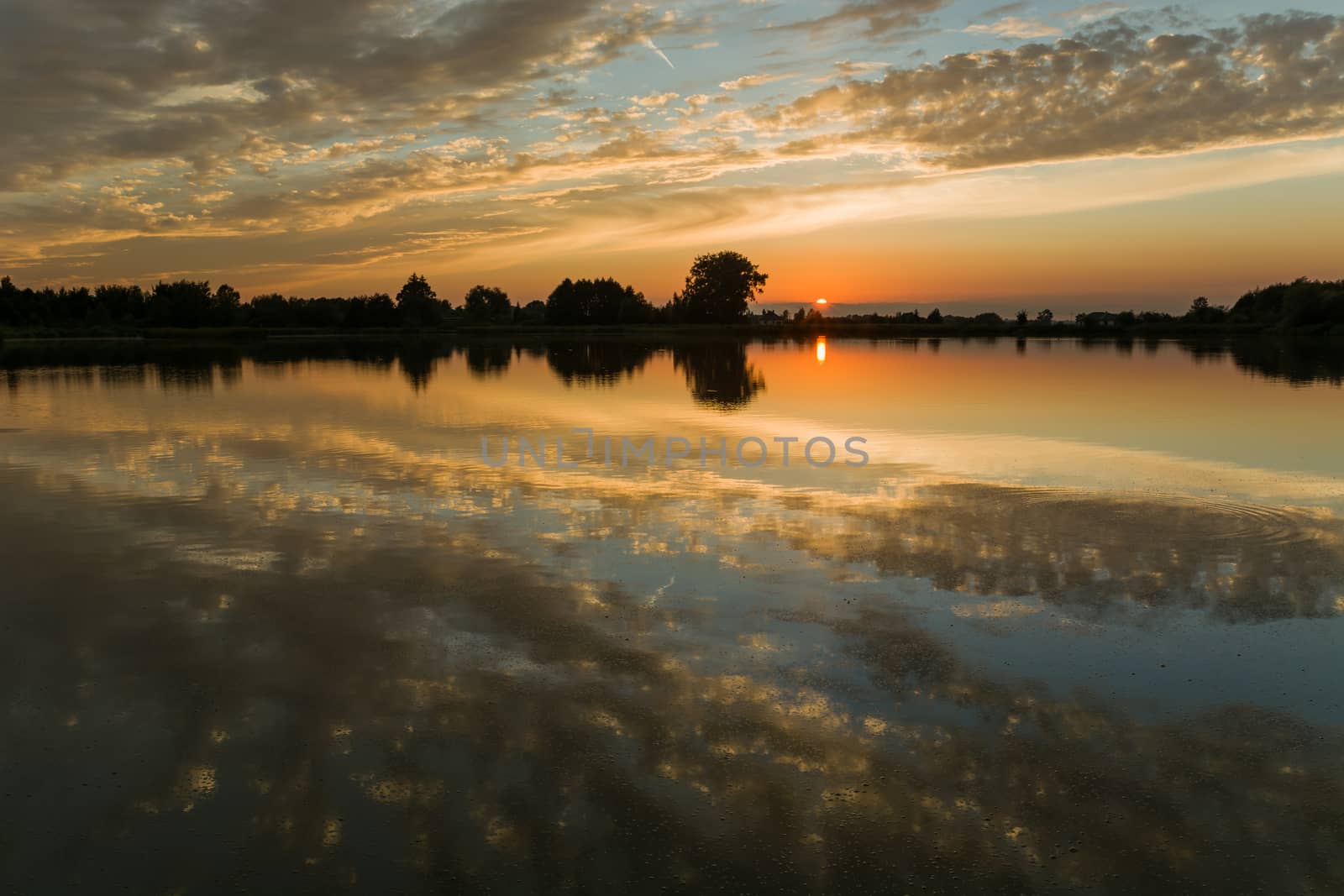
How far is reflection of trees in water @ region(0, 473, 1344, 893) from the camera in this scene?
208 inches

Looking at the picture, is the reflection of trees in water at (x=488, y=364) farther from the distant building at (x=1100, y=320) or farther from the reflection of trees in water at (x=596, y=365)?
the distant building at (x=1100, y=320)

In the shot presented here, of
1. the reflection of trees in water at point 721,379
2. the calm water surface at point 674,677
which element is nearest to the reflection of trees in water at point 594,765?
the calm water surface at point 674,677

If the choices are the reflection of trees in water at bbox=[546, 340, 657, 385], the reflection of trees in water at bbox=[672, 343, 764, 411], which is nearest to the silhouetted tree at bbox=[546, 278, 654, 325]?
the reflection of trees in water at bbox=[546, 340, 657, 385]

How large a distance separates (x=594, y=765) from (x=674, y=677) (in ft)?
5.27

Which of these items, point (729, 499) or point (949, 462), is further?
point (949, 462)

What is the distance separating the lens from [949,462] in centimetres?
1878

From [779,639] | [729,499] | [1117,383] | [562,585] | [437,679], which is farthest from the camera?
[1117,383]

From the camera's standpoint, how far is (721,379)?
150 feet

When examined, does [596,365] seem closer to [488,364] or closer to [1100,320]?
[488,364]

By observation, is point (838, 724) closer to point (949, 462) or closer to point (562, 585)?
point (562, 585)

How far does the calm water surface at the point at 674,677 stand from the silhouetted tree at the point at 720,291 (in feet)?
502

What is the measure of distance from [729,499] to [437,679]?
26.2 feet

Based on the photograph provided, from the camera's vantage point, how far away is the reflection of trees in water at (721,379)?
33.8 m

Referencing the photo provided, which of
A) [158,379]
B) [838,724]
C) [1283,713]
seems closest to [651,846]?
[838,724]
